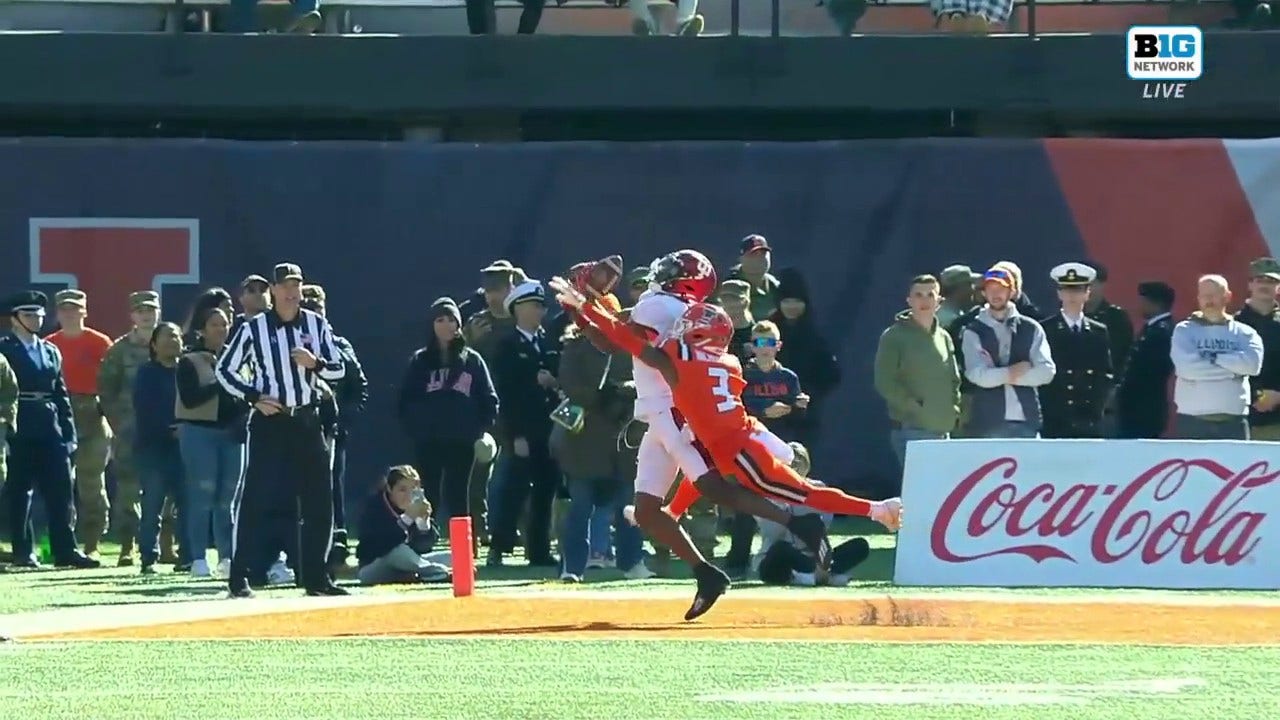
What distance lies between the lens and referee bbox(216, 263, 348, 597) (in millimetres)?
12102

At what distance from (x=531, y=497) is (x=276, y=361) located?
2.82 meters

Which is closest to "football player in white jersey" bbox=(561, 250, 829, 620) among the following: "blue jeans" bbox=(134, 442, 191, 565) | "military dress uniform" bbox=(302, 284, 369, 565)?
"military dress uniform" bbox=(302, 284, 369, 565)

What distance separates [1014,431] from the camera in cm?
1433

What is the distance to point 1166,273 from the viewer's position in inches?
648

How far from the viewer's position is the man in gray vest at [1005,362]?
14.1 metres

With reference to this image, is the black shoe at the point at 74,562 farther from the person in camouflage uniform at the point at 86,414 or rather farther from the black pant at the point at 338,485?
the black pant at the point at 338,485

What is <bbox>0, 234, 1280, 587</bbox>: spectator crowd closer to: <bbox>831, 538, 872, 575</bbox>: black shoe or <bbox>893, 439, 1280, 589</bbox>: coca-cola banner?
<bbox>831, 538, 872, 575</bbox>: black shoe

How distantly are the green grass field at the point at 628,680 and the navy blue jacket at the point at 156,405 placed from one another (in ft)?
13.6

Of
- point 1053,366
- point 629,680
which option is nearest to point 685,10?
point 1053,366

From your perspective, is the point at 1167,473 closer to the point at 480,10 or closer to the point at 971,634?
the point at 971,634

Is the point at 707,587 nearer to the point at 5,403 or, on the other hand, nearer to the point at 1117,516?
the point at 1117,516

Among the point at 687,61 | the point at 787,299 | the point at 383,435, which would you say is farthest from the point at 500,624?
the point at 687,61

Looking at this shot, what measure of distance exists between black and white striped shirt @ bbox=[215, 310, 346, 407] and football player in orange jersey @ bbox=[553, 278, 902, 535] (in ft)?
6.41

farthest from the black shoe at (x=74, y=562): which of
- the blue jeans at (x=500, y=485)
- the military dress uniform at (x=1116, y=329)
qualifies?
the military dress uniform at (x=1116, y=329)
